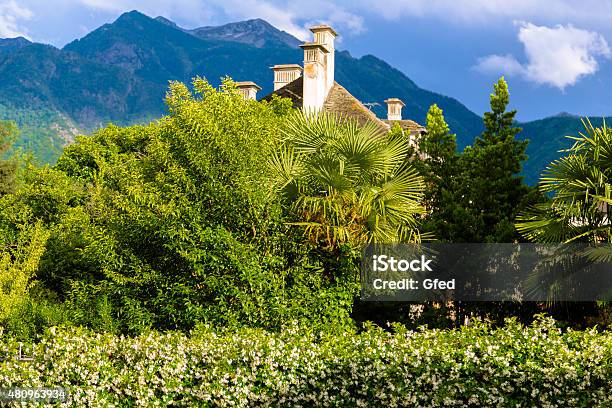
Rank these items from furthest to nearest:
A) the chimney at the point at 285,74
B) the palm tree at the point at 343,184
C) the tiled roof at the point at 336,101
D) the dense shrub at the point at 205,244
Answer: the chimney at the point at 285,74 → the tiled roof at the point at 336,101 → the palm tree at the point at 343,184 → the dense shrub at the point at 205,244

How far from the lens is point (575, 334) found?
9719 mm

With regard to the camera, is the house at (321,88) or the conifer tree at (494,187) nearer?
the conifer tree at (494,187)

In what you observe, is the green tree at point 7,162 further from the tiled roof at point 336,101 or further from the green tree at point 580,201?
the green tree at point 580,201

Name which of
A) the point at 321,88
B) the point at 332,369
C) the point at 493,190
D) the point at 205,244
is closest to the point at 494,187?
the point at 493,190

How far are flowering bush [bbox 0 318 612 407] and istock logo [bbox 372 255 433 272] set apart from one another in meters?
3.41

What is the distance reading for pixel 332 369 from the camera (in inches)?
370

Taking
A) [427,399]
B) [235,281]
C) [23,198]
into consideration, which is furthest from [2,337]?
[23,198]

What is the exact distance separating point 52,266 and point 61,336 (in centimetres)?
777

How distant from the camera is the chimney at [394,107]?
38688mm

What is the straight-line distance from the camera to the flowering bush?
8961 mm

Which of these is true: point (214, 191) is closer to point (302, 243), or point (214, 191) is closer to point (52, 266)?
point (302, 243)

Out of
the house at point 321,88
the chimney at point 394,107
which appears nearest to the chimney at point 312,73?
the house at point 321,88

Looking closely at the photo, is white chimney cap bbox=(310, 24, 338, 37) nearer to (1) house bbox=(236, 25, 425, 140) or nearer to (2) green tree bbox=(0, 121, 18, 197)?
(1) house bbox=(236, 25, 425, 140)

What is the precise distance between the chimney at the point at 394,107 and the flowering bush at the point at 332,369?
97.1 feet
